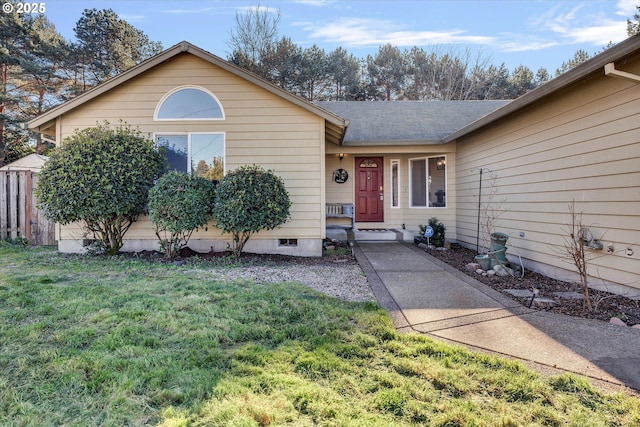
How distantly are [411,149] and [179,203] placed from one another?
624cm

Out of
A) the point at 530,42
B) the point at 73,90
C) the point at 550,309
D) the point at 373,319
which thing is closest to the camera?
the point at 373,319

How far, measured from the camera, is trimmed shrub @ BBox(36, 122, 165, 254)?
588cm

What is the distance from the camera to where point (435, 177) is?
954 centimetres

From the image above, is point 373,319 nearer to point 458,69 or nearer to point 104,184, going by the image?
point 104,184

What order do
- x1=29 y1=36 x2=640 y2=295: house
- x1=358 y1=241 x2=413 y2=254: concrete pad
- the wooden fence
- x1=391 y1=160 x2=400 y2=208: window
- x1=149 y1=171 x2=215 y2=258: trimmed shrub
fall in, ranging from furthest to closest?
x1=391 y1=160 x2=400 y2=208: window, the wooden fence, x1=358 y1=241 x2=413 y2=254: concrete pad, x1=149 y1=171 x2=215 y2=258: trimmed shrub, x1=29 y1=36 x2=640 y2=295: house

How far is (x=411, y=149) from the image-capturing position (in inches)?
355

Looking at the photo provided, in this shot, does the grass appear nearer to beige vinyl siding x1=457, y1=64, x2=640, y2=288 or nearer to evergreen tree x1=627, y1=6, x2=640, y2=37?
beige vinyl siding x1=457, y1=64, x2=640, y2=288

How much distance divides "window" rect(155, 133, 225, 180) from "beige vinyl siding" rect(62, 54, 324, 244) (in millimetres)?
144

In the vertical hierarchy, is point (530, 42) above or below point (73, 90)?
above

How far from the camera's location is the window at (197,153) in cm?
684

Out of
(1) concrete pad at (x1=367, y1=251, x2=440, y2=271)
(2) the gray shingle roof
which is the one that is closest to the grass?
(1) concrete pad at (x1=367, y1=251, x2=440, y2=271)

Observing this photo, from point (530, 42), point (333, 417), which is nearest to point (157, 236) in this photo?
point (333, 417)

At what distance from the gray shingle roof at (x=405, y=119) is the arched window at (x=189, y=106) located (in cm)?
348

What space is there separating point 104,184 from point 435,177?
27.1 feet
